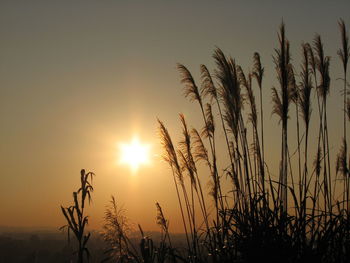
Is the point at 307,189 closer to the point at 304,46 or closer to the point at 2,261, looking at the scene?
the point at 304,46

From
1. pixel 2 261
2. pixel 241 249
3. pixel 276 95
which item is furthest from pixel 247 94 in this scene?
pixel 2 261

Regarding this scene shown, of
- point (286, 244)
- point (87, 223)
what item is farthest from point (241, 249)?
point (87, 223)

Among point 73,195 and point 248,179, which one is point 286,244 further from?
point 73,195

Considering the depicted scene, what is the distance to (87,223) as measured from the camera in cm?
581

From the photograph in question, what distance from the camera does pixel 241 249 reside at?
3.92 metres

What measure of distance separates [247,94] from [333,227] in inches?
110

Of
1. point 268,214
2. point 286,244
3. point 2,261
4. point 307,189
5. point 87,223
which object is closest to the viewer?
point 286,244

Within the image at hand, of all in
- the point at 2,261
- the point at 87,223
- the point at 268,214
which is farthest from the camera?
the point at 2,261

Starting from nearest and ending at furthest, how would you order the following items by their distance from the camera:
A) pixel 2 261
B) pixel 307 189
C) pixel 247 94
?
pixel 307 189, pixel 247 94, pixel 2 261

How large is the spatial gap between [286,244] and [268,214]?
19.2 inches

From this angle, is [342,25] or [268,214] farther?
[342,25]

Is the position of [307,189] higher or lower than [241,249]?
higher

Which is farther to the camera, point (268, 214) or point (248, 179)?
point (248, 179)

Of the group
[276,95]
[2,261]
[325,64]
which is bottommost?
[2,261]
